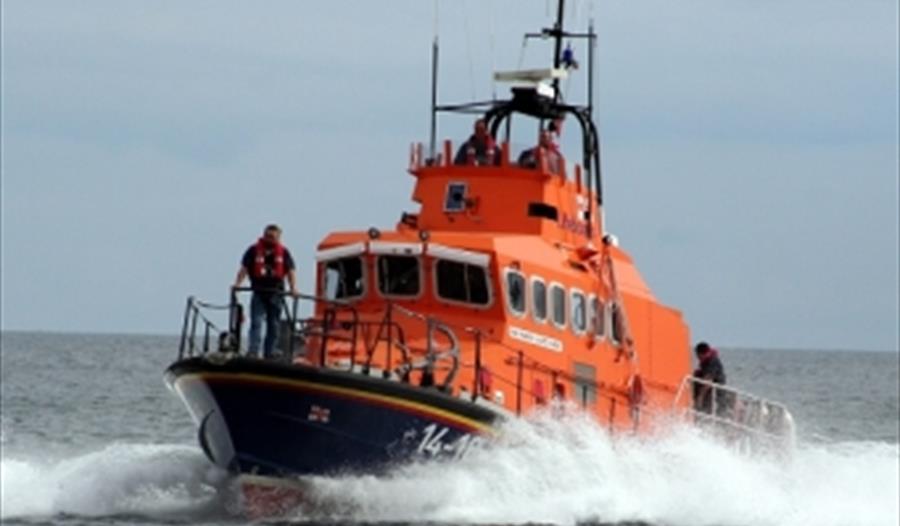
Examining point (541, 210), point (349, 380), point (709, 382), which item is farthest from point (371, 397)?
point (709, 382)

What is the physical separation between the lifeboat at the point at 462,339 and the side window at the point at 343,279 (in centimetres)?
1

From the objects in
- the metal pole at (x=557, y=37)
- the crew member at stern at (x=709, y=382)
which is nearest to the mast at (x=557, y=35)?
the metal pole at (x=557, y=37)

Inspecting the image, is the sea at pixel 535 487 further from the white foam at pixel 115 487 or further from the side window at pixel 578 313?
the side window at pixel 578 313

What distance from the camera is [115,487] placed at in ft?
63.1

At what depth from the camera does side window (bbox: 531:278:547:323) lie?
18734 millimetres

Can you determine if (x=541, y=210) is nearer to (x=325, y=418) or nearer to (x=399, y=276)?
(x=399, y=276)

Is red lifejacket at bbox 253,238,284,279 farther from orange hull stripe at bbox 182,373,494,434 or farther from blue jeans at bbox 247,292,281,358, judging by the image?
orange hull stripe at bbox 182,373,494,434

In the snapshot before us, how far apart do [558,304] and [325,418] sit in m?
3.04

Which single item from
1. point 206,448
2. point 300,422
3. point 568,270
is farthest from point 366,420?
point 568,270

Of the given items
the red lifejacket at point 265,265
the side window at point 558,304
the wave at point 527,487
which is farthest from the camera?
the side window at point 558,304

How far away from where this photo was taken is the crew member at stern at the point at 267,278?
17.8 metres

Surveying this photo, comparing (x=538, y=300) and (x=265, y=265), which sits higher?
(x=265, y=265)

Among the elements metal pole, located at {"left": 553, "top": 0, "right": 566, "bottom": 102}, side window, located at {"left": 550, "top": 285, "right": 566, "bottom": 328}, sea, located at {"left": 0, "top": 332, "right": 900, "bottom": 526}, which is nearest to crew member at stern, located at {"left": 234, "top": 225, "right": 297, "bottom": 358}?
sea, located at {"left": 0, "top": 332, "right": 900, "bottom": 526}

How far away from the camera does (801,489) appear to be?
69.7 ft
